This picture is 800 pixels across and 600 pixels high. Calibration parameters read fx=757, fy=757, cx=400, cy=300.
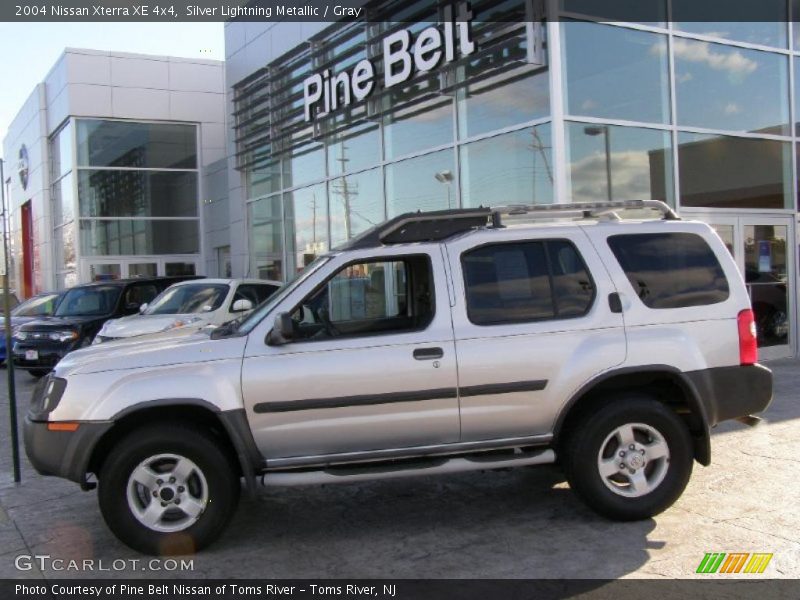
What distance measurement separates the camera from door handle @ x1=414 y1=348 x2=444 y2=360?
183 inches

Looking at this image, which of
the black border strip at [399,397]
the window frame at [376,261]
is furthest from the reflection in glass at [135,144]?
the black border strip at [399,397]

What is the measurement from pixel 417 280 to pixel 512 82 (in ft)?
18.5

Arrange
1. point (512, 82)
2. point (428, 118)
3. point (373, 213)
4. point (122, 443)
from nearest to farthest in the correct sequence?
point (122, 443), point (512, 82), point (428, 118), point (373, 213)

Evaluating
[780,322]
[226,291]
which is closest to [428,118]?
[226,291]

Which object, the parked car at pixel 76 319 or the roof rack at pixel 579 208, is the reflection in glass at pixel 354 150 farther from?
the roof rack at pixel 579 208

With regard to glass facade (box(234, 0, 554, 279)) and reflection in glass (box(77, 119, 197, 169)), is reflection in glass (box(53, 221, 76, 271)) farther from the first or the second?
glass facade (box(234, 0, 554, 279))

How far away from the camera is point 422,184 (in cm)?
1202

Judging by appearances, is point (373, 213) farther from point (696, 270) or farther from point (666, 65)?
point (696, 270)

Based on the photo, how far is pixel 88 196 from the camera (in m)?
22.0

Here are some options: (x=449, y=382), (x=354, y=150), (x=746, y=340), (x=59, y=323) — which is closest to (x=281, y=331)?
(x=449, y=382)

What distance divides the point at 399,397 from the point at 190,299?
7241mm

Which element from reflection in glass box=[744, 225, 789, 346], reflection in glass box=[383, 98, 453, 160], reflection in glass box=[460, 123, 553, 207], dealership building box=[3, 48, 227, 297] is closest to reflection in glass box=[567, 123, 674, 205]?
reflection in glass box=[460, 123, 553, 207]

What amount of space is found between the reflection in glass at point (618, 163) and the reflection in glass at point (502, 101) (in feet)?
2.03

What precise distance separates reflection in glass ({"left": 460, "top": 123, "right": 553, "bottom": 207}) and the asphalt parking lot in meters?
4.55
